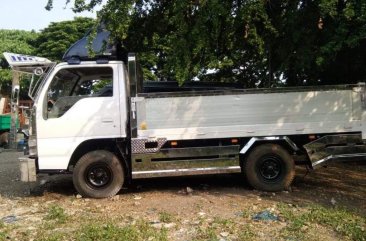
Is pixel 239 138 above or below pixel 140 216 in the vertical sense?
above

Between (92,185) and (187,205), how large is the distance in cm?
173

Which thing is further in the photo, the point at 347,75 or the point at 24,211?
the point at 347,75

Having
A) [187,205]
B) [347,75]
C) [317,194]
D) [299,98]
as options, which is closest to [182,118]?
[187,205]

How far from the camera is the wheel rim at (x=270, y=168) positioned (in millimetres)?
7922

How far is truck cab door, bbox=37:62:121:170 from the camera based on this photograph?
7578 millimetres

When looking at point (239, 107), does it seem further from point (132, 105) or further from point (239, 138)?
point (132, 105)

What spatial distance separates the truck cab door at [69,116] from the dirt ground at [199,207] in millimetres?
870

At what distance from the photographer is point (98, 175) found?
776cm

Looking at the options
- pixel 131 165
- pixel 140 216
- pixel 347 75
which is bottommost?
pixel 140 216

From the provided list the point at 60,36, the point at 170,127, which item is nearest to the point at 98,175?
the point at 170,127

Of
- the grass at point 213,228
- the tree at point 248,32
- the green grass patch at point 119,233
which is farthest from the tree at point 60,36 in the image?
the grass at point 213,228

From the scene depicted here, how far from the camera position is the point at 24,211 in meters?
7.12

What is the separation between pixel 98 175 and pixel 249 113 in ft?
8.93

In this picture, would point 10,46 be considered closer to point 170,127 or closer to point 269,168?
point 170,127
